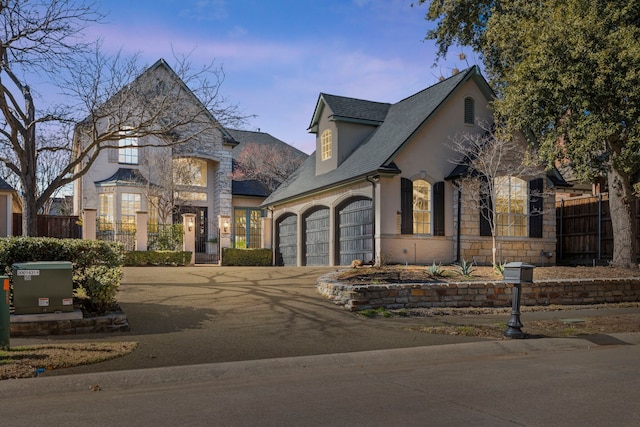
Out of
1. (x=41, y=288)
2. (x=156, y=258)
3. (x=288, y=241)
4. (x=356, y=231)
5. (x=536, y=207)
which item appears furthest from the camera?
(x=288, y=241)

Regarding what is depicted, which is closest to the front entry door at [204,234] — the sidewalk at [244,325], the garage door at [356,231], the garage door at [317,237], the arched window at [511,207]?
the garage door at [317,237]

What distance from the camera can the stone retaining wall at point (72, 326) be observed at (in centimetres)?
827

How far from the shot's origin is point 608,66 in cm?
1395

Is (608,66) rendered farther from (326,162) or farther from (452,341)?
(326,162)

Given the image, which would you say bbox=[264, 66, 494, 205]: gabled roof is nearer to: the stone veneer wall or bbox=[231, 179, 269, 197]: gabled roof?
the stone veneer wall

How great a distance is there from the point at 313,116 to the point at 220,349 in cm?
1718

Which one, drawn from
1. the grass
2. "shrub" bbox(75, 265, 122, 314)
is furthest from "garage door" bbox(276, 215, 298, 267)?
the grass

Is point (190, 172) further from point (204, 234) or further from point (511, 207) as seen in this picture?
point (511, 207)

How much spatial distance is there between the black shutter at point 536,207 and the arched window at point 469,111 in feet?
10.3

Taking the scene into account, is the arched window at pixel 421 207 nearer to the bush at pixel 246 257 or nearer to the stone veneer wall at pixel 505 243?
the stone veneer wall at pixel 505 243

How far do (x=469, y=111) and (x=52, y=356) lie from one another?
17.0m

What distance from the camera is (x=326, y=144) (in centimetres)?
2350

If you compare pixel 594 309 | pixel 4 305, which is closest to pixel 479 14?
pixel 594 309

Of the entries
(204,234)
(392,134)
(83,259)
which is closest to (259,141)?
(204,234)
